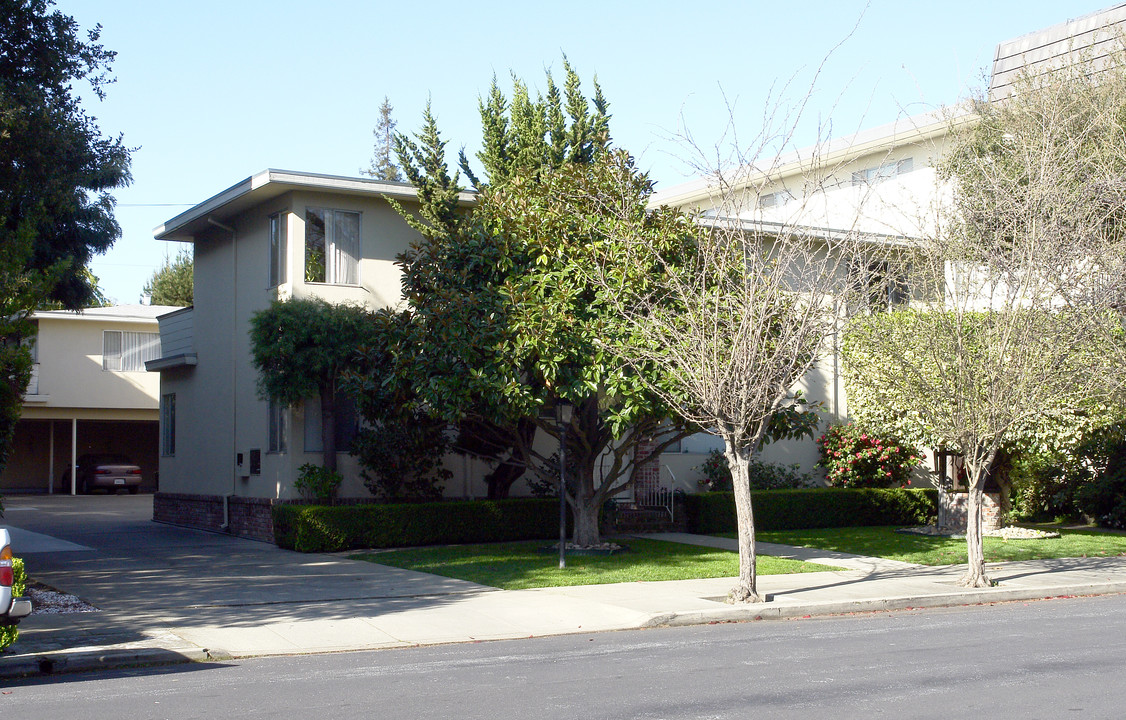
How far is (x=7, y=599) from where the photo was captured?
8.26m

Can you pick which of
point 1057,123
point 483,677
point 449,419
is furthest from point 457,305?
point 1057,123

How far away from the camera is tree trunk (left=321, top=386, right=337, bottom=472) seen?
1916 cm

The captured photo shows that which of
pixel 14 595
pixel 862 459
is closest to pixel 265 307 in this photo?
pixel 14 595

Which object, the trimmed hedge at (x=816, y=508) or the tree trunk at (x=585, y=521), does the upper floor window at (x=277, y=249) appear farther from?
the trimmed hedge at (x=816, y=508)

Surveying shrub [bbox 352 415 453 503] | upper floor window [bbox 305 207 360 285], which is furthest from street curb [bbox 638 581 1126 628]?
upper floor window [bbox 305 207 360 285]

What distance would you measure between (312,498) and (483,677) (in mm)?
11477

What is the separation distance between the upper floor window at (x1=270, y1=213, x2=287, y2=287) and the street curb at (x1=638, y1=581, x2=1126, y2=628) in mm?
11191

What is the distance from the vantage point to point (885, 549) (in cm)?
1891

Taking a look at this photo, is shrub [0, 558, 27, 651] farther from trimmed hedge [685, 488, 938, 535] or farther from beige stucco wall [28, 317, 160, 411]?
beige stucco wall [28, 317, 160, 411]

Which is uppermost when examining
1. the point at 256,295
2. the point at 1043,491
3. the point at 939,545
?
the point at 256,295

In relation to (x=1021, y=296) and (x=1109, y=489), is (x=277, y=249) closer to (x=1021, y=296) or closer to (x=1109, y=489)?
(x=1021, y=296)

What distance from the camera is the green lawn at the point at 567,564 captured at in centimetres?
1490

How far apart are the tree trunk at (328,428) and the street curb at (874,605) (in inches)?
365

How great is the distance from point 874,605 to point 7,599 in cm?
953
